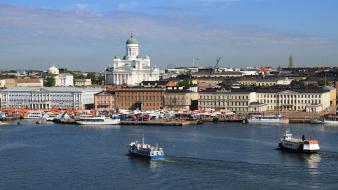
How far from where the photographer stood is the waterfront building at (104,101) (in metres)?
38.2

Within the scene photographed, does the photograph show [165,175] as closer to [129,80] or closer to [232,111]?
[232,111]

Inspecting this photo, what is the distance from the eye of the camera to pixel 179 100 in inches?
1460

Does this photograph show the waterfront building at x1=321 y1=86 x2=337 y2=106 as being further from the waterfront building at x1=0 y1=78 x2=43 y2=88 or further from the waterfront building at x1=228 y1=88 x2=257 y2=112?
the waterfront building at x1=0 y1=78 x2=43 y2=88

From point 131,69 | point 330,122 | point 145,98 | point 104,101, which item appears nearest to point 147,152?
point 330,122

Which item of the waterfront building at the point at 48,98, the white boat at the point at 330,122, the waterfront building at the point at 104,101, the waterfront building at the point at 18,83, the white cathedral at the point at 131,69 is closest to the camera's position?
the white boat at the point at 330,122

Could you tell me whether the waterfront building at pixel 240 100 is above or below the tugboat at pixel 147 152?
above

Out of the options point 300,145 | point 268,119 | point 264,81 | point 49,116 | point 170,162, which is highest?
point 264,81

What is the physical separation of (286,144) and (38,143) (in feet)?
24.2

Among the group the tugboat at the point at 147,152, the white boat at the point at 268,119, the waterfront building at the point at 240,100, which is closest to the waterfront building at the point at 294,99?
the waterfront building at the point at 240,100

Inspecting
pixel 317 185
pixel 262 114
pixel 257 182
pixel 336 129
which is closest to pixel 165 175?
pixel 257 182

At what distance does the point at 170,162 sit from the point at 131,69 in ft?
120

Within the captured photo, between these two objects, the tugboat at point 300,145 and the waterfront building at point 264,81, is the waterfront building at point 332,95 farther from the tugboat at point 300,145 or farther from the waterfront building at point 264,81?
the tugboat at point 300,145

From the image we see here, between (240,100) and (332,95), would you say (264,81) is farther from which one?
(240,100)

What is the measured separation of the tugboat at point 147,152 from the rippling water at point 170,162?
30cm
